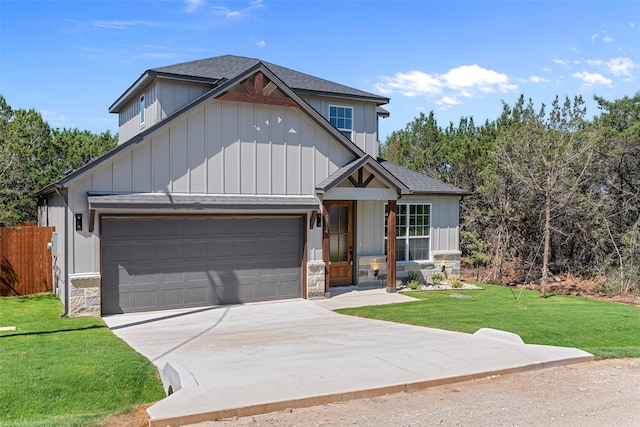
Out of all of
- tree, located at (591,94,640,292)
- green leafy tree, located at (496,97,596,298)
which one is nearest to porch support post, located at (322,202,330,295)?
green leafy tree, located at (496,97,596,298)

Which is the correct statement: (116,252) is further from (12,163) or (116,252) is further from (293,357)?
(293,357)

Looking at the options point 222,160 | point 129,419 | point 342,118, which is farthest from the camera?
point 342,118

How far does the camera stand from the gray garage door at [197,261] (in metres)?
12.3

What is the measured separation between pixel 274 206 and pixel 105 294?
441 cm

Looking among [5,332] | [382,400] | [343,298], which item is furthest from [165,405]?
[343,298]

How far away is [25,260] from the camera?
52.3 feet

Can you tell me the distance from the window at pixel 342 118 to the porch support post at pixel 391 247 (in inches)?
133

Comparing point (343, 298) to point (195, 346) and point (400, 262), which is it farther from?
point (195, 346)

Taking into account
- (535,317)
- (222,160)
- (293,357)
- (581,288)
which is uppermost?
(222,160)

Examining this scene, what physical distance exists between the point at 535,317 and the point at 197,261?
26.3ft

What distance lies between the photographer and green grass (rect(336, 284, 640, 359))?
1038 cm

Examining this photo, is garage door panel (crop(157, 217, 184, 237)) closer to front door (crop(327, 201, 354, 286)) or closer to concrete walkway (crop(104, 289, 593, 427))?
concrete walkway (crop(104, 289, 593, 427))

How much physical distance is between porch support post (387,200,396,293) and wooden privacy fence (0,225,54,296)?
9.70 metres

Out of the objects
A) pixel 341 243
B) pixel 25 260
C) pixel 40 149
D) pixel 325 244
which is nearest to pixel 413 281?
pixel 341 243
